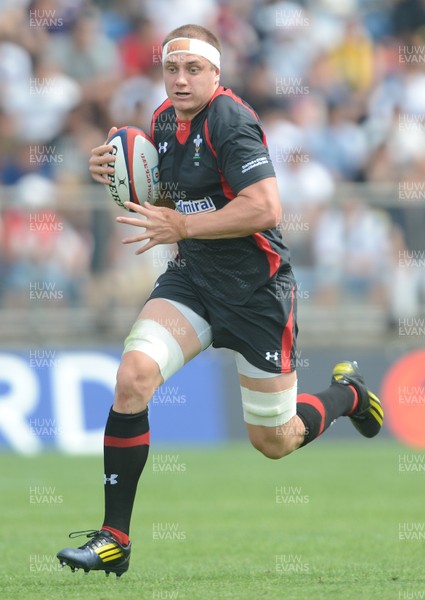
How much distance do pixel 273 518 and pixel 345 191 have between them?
18.1 feet

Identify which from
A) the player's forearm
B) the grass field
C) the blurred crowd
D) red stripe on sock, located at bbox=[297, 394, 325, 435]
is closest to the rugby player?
the player's forearm

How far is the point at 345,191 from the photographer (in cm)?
1311

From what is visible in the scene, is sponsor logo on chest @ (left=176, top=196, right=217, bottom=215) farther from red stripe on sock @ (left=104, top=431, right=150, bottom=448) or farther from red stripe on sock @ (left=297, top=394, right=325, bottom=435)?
red stripe on sock @ (left=297, top=394, right=325, bottom=435)

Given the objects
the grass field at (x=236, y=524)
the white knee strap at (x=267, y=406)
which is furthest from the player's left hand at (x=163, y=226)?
the grass field at (x=236, y=524)

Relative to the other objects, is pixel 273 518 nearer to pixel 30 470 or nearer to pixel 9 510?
pixel 9 510

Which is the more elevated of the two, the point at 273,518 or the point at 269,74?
the point at 269,74

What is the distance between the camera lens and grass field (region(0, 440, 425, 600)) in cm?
554

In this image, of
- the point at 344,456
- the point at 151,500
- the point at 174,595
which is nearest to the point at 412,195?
the point at 344,456

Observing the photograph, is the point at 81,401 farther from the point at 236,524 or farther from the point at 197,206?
the point at 197,206

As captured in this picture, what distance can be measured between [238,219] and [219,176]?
32cm

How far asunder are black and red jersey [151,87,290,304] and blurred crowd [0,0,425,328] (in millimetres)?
5764

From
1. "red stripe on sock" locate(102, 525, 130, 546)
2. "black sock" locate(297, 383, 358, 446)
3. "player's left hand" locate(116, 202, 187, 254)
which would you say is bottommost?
"red stripe on sock" locate(102, 525, 130, 546)

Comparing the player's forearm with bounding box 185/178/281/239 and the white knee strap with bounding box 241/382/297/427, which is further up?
the player's forearm with bounding box 185/178/281/239

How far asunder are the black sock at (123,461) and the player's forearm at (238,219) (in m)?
0.90
